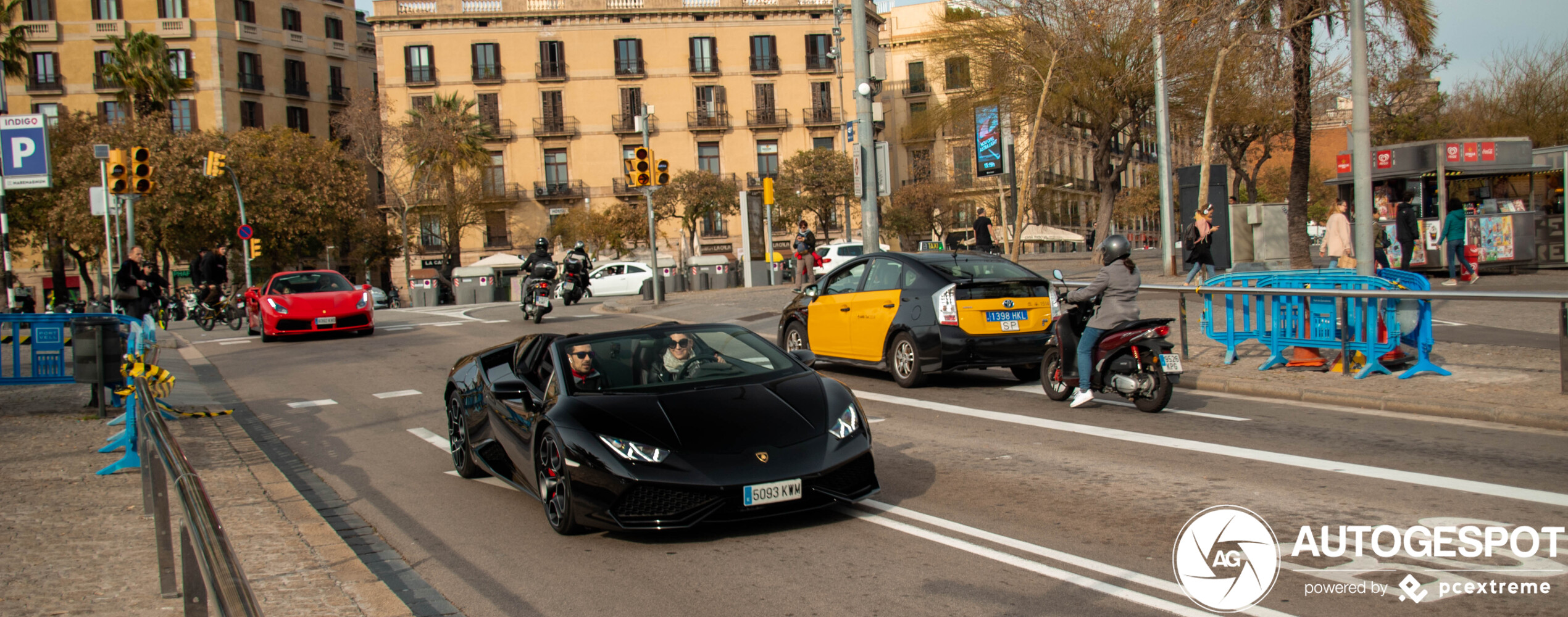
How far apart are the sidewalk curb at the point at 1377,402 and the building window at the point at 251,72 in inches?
2675

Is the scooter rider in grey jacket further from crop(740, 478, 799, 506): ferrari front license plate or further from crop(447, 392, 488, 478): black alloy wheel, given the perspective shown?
crop(447, 392, 488, 478): black alloy wheel

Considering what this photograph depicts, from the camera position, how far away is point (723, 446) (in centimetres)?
592

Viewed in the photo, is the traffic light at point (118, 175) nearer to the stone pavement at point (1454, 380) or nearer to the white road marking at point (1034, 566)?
the stone pavement at point (1454, 380)

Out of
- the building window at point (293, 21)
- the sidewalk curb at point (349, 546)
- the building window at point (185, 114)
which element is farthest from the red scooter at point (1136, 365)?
the building window at point (293, 21)

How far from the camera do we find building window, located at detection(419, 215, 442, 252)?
6500 centimetres

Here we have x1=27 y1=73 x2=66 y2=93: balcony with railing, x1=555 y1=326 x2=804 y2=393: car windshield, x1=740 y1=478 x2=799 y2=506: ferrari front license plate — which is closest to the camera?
x1=740 y1=478 x2=799 y2=506: ferrari front license plate

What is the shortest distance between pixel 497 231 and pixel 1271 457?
64208 millimetres

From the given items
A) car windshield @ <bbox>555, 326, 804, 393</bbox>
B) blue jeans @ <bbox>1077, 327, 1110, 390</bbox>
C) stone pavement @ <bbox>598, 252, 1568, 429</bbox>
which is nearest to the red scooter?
blue jeans @ <bbox>1077, 327, 1110, 390</bbox>

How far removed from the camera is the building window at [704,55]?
68.2 m

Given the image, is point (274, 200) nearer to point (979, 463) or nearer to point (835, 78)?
point (835, 78)

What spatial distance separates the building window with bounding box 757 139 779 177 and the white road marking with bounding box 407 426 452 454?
60302 mm

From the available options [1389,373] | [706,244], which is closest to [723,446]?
[1389,373]

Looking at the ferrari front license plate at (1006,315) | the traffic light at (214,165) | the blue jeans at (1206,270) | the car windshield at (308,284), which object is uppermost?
the traffic light at (214,165)

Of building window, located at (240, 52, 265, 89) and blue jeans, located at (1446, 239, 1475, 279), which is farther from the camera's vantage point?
building window, located at (240, 52, 265, 89)
